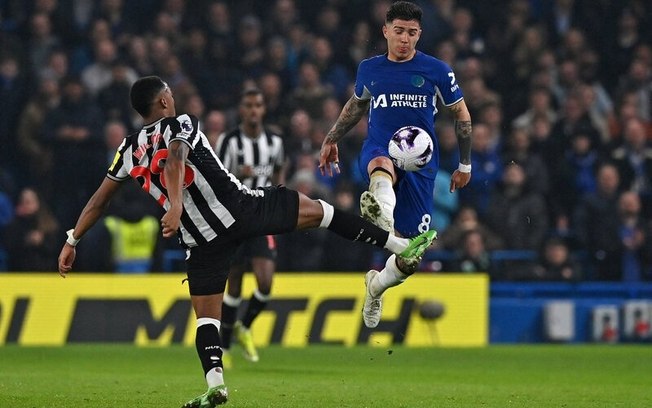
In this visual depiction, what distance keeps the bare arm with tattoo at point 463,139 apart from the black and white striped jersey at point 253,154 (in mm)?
3482

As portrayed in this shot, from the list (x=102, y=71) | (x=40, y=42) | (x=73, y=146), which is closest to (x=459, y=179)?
(x=73, y=146)

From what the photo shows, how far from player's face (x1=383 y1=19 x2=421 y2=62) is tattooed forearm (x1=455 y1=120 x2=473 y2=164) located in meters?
0.63

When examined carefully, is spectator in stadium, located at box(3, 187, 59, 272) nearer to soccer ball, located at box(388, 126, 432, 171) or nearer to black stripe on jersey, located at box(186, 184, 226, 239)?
soccer ball, located at box(388, 126, 432, 171)

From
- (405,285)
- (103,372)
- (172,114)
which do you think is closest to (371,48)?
(405,285)

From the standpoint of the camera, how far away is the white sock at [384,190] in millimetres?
9828

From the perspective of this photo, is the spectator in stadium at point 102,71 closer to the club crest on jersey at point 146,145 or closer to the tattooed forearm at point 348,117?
the tattooed forearm at point 348,117

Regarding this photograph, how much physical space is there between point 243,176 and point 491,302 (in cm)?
515

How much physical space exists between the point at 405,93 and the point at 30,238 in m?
7.91

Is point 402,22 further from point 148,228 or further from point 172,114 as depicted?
point 148,228

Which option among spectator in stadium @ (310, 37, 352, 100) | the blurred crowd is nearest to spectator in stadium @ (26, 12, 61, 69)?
the blurred crowd

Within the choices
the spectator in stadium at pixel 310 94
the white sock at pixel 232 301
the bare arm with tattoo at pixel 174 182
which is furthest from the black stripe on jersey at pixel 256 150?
the bare arm with tattoo at pixel 174 182

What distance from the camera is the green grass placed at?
385 inches

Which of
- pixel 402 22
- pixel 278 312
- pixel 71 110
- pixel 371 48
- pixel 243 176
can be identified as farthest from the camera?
pixel 371 48

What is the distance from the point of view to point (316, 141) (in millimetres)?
18141
